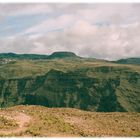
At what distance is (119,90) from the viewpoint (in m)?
178

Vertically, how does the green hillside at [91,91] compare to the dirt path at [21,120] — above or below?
below

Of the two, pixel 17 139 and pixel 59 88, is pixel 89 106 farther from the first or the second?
pixel 17 139

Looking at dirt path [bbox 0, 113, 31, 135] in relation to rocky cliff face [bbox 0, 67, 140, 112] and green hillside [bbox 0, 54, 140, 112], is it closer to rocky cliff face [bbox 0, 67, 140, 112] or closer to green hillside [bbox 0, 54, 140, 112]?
green hillside [bbox 0, 54, 140, 112]

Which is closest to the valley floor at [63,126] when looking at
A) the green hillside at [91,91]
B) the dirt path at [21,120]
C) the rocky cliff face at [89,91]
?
the dirt path at [21,120]

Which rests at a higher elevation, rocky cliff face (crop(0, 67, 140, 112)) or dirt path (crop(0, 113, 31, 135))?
dirt path (crop(0, 113, 31, 135))

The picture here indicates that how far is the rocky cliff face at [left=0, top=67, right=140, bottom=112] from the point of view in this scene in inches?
6807

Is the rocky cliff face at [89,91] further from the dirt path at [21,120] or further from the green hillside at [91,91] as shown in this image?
the dirt path at [21,120]

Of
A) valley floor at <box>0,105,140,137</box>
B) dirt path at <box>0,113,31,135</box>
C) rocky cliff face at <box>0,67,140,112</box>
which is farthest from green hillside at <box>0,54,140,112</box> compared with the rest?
dirt path at <box>0,113,31,135</box>

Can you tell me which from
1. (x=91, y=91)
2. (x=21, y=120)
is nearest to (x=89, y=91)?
(x=91, y=91)

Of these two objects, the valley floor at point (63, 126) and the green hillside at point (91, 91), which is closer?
the valley floor at point (63, 126)

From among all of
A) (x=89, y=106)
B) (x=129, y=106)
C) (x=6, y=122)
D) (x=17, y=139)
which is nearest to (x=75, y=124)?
(x=6, y=122)

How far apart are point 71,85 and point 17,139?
178 meters

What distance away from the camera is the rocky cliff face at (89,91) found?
172900mm

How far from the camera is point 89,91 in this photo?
183750mm
